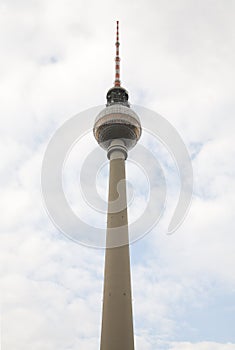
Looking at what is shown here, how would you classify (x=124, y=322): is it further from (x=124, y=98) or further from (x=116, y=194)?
(x=124, y=98)

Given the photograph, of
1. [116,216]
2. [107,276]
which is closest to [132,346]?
[107,276]

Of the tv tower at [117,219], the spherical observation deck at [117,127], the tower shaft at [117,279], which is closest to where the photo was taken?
the tower shaft at [117,279]

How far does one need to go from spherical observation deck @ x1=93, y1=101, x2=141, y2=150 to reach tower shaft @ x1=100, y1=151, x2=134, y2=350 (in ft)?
19.6

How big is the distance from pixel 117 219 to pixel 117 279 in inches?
375

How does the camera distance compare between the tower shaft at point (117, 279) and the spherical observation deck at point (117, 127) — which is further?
the spherical observation deck at point (117, 127)

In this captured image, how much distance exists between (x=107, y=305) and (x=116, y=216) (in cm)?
1331

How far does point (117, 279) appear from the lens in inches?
2082

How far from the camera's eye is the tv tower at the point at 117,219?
49.2 m

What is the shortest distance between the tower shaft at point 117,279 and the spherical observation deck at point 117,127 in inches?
235

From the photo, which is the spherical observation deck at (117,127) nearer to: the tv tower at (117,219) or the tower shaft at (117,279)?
the tv tower at (117,219)

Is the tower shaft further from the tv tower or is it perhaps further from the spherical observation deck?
the spherical observation deck

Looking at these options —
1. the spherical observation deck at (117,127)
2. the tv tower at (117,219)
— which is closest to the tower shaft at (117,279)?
the tv tower at (117,219)

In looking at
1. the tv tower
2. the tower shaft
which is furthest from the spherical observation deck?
the tower shaft

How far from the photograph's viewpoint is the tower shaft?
48.6m
